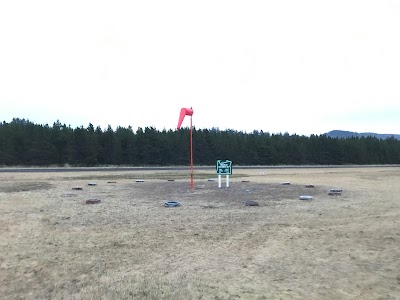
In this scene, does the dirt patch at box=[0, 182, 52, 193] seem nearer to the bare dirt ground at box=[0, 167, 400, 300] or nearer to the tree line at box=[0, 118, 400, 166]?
the bare dirt ground at box=[0, 167, 400, 300]

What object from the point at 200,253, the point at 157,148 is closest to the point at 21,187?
the point at 200,253

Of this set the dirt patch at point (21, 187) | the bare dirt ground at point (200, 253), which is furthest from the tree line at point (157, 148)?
the bare dirt ground at point (200, 253)

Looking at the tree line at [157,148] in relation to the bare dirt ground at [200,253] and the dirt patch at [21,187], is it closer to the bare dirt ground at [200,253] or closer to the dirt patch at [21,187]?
the dirt patch at [21,187]

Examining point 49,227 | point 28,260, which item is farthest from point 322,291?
point 49,227

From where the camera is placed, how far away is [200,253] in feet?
22.9

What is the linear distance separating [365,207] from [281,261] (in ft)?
24.1

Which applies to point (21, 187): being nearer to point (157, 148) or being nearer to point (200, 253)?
point (200, 253)

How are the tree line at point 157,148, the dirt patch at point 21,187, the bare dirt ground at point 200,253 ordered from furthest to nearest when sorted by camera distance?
the tree line at point 157,148, the dirt patch at point 21,187, the bare dirt ground at point 200,253

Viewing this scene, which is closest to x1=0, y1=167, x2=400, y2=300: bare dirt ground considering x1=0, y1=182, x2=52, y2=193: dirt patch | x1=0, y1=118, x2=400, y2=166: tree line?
x1=0, y1=182, x2=52, y2=193: dirt patch

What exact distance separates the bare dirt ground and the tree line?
47.1 metres

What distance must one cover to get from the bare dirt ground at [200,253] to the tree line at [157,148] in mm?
47130

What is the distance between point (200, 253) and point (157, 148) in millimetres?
56564

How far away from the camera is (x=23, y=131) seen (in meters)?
57.8

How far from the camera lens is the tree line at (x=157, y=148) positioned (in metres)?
55.5
